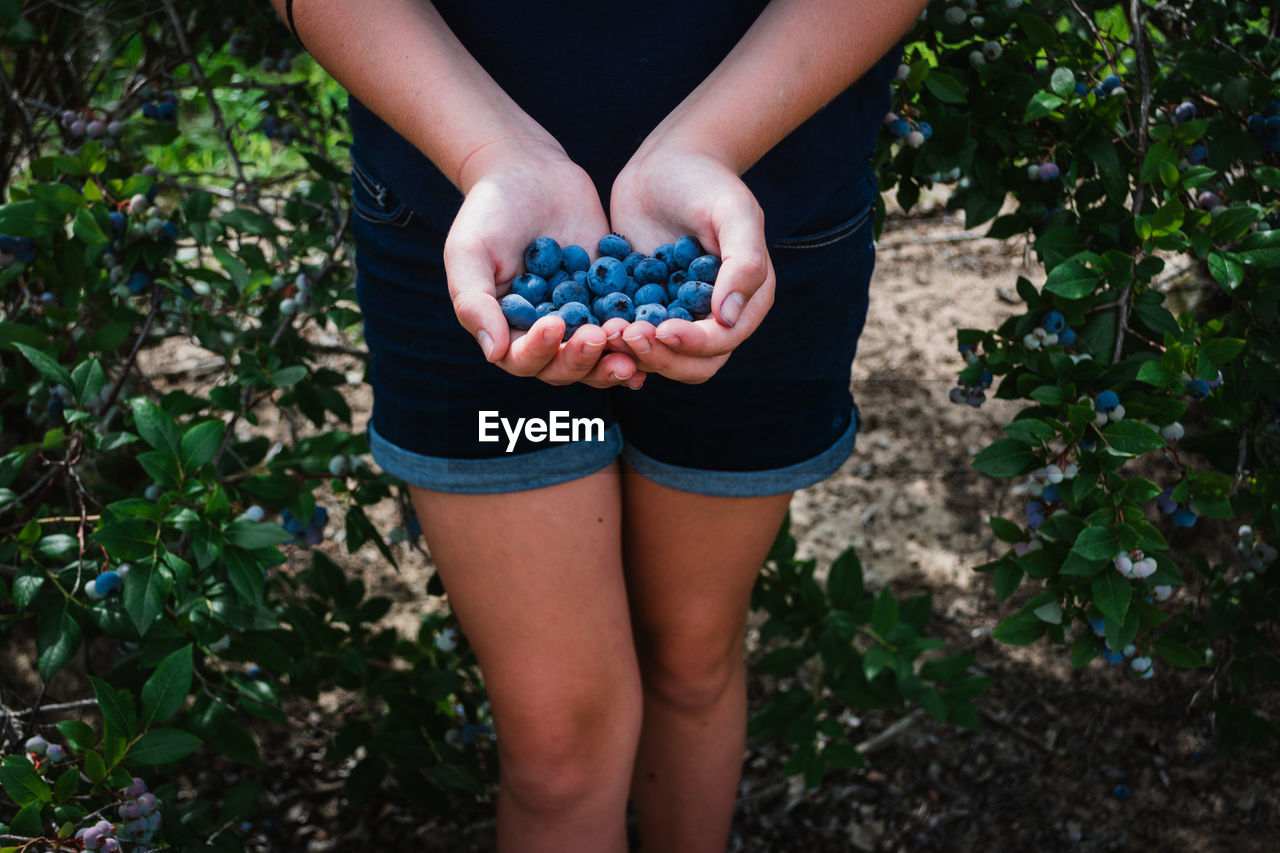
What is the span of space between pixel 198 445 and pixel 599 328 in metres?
0.63

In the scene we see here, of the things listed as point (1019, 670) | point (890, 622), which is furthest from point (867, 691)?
point (1019, 670)

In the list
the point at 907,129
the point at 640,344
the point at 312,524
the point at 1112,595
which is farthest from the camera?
the point at 312,524

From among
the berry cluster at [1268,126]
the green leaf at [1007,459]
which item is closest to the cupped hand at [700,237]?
the green leaf at [1007,459]

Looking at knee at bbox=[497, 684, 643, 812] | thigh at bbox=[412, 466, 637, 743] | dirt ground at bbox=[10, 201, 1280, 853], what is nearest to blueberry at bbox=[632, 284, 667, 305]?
thigh at bbox=[412, 466, 637, 743]

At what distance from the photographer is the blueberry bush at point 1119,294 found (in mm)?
1187

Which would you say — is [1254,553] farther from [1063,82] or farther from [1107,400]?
[1063,82]

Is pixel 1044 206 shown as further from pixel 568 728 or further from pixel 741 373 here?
pixel 568 728

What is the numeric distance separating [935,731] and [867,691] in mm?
396

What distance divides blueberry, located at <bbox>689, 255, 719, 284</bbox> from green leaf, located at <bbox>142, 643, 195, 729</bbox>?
0.69 metres

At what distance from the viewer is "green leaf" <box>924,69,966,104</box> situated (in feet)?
4.42

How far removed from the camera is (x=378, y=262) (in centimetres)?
106

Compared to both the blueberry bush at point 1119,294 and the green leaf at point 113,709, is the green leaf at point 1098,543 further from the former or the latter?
the green leaf at point 113,709

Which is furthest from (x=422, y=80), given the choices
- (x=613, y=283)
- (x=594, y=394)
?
(x=594, y=394)

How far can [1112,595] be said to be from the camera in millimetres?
1146
